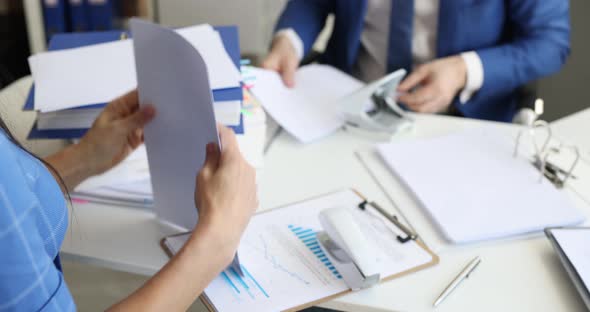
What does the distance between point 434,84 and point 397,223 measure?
1.78 feet

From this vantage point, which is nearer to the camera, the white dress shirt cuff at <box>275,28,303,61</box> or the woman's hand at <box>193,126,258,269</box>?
the woman's hand at <box>193,126,258,269</box>

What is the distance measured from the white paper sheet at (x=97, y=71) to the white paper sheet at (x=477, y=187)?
37cm

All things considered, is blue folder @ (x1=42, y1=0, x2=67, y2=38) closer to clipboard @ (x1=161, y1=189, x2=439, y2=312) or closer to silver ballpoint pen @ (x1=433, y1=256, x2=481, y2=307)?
clipboard @ (x1=161, y1=189, x2=439, y2=312)

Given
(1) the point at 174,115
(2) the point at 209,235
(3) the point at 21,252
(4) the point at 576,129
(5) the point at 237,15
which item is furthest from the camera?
(5) the point at 237,15

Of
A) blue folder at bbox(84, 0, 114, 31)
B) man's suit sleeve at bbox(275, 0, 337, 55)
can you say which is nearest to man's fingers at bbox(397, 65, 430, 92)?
man's suit sleeve at bbox(275, 0, 337, 55)

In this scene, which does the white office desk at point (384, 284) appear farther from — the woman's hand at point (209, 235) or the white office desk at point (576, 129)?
the white office desk at point (576, 129)

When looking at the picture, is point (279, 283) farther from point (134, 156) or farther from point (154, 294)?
point (134, 156)

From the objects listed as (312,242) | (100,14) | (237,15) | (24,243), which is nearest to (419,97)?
(312,242)

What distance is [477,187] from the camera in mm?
1016

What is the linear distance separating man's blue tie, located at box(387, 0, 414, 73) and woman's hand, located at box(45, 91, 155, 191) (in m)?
0.86

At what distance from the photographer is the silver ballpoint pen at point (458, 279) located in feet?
2.58

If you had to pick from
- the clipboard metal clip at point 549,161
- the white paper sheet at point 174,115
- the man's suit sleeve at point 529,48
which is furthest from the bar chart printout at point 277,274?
the man's suit sleeve at point 529,48

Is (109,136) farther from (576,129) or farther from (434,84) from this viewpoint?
(576,129)

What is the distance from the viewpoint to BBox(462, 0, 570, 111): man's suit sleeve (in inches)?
57.0
